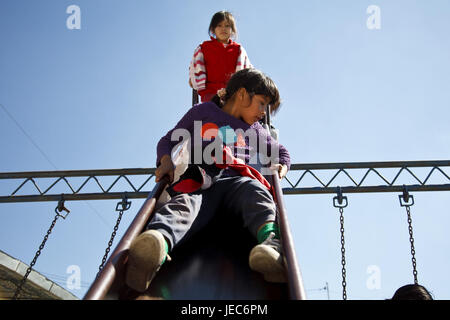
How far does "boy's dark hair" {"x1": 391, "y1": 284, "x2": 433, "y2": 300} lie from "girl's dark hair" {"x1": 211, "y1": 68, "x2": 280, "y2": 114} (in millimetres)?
1278

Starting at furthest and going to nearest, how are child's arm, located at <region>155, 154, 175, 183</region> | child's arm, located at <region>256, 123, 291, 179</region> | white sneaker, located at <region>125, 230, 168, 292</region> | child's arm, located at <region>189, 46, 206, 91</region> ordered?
child's arm, located at <region>189, 46, 206, 91</region>, child's arm, located at <region>256, 123, 291, 179</region>, child's arm, located at <region>155, 154, 175, 183</region>, white sneaker, located at <region>125, 230, 168, 292</region>

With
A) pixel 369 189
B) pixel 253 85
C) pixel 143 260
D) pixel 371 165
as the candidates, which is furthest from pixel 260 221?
pixel 371 165

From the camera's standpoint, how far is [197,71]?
3709 millimetres

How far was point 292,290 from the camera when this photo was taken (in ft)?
3.62

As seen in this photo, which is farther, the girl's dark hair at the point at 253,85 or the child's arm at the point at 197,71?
the child's arm at the point at 197,71

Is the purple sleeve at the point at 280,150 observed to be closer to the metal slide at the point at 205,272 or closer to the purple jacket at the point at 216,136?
the purple jacket at the point at 216,136

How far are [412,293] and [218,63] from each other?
2.56 meters

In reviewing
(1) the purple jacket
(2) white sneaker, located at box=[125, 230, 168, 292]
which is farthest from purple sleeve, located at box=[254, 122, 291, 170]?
(2) white sneaker, located at box=[125, 230, 168, 292]

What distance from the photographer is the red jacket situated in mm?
3680

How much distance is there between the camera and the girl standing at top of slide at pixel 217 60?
3674 mm

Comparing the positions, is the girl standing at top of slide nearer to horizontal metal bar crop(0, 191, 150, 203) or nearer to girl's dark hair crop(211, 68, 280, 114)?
girl's dark hair crop(211, 68, 280, 114)

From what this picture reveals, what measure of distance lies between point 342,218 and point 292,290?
3.39 meters

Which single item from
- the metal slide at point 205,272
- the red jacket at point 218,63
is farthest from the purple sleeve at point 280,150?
the red jacket at point 218,63

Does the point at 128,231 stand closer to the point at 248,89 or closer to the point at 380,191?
the point at 248,89
